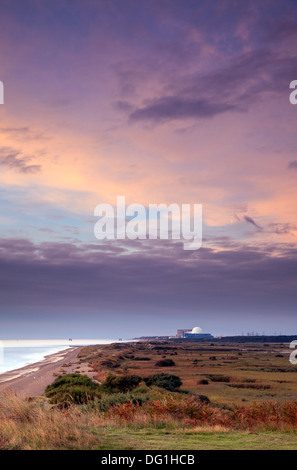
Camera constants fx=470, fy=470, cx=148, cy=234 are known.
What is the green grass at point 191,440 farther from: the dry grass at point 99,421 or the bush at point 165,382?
the bush at point 165,382

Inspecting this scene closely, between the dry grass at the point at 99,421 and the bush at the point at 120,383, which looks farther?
the bush at the point at 120,383

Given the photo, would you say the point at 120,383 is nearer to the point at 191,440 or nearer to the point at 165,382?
the point at 165,382

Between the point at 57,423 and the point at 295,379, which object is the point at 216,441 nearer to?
the point at 57,423

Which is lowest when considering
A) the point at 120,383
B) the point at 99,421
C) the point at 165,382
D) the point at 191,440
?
the point at 165,382

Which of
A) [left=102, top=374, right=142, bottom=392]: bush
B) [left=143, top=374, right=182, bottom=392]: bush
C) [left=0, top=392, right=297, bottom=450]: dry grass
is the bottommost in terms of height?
A: [left=143, top=374, right=182, bottom=392]: bush

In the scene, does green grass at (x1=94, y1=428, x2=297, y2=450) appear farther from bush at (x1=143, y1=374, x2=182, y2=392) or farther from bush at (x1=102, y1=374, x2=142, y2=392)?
bush at (x1=143, y1=374, x2=182, y2=392)

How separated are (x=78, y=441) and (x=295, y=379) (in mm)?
64620

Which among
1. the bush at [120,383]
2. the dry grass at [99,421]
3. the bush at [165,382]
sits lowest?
Result: the bush at [165,382]

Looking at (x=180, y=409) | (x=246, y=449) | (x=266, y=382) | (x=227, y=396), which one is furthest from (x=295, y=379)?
(x=246, y=449)

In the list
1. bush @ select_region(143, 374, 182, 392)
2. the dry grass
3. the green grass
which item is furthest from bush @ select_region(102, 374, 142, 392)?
the green grass

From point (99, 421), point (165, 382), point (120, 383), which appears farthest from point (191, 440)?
point (165, 382)

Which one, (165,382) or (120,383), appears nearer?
(120,383)

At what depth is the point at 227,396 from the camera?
154 ft

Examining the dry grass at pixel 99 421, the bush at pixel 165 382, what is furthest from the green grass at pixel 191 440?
the bush at pixel 165 382
